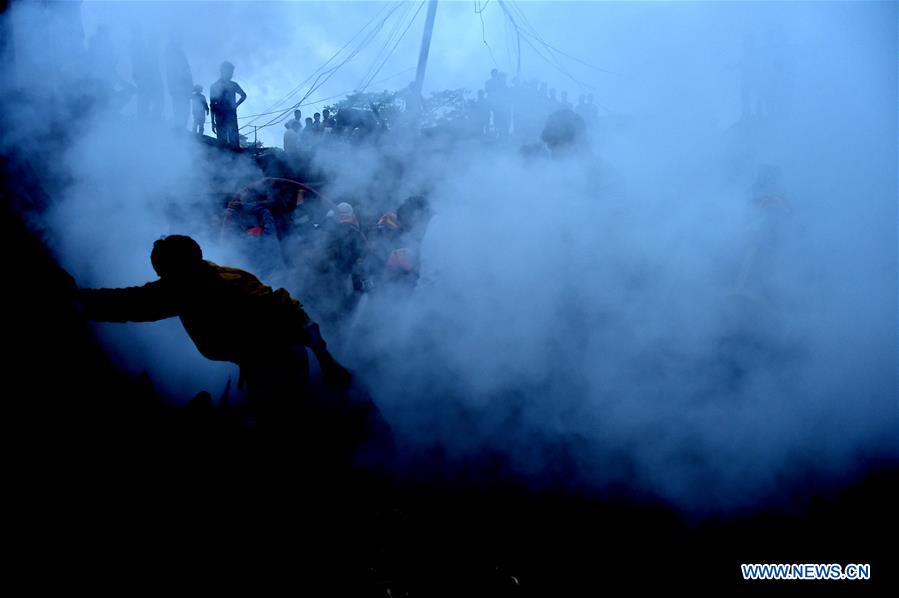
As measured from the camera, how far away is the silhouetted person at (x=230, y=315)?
232 cm

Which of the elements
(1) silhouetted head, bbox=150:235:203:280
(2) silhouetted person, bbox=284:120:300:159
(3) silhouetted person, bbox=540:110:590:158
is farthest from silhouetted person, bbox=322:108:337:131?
(1) silhouetted head, bbox=150:235:203:280

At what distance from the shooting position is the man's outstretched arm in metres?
2.28

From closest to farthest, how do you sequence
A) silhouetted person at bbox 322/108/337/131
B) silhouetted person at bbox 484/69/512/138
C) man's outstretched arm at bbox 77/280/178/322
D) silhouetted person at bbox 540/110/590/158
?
man's outstretched arm at bbox 77/280/178/322
silhouetted person at bbox 540/110/590/158
silhouetted person at bbox 322/108/337/131
silhouetted person at bbox 484/69/512/138

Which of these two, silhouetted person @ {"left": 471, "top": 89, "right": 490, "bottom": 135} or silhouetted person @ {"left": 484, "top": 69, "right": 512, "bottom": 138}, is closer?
silhouetted person @ {"left": 471, "top": 89, "right": 490, "bottom": 135}

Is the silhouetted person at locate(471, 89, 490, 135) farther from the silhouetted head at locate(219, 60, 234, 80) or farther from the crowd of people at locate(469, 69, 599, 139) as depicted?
the silhouetted head at locate(219, 60, 234, 80)

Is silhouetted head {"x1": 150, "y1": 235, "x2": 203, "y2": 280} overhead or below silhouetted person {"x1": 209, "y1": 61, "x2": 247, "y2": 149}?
below

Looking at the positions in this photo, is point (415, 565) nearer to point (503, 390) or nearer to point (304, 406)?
point (304, 406)

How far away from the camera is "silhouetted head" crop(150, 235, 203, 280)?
230cm

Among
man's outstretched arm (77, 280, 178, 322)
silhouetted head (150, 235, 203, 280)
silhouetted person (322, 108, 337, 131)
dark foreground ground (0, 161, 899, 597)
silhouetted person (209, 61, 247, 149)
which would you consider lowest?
dark foreground ground (0, 161, 899, 597)

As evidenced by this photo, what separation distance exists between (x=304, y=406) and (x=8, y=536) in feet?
4.41

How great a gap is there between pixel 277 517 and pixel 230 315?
1.09m

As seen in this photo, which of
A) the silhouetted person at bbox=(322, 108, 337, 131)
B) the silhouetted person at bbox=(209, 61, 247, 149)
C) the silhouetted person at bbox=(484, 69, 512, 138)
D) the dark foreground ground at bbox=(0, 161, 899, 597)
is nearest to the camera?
the dark foreground ground at bbox=(0, 161, 899, 597)

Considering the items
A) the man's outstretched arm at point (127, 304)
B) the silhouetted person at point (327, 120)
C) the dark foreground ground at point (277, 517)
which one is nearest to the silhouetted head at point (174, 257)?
the man's outstretched arm at point (127, 304)

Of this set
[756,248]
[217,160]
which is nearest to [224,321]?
[217,160]
